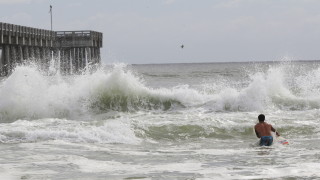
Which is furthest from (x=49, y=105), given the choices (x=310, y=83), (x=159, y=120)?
(x=310, y=83)

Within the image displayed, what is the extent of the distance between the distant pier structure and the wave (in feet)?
57.1

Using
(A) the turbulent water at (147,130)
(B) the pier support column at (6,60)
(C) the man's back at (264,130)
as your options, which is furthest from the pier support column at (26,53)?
(C) the man's back at (264,130)

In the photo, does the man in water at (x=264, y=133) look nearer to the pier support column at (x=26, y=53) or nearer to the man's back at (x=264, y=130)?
the man's back at (x=264, y=130)

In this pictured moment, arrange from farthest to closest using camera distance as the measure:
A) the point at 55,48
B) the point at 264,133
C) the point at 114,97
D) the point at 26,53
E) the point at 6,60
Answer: the point at 55,48 < the point at 26,53 < the point at 6,60 < the point at 114,97 < the point at 264,133

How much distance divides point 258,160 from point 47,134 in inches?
207

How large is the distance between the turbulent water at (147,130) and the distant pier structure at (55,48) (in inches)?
717

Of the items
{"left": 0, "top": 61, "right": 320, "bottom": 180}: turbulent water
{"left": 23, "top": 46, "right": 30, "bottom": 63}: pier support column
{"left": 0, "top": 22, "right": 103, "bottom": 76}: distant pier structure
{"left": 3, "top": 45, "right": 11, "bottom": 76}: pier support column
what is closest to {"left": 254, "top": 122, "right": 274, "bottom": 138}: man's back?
{"left": 0, "top": 61, "right": 320, "bottom": 180}: turbulent water

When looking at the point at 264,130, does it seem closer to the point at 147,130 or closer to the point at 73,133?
the point at 147,130

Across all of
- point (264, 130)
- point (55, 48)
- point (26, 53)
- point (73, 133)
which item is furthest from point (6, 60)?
point (264, 130)

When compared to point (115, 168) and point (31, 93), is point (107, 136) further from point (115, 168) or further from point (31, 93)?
point (31, 93)

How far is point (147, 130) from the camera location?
16.1 meters

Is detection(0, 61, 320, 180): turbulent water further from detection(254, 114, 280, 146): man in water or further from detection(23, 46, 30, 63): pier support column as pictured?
detection(23, 46, 30, 63): pier support column

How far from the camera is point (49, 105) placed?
20328 millimetres

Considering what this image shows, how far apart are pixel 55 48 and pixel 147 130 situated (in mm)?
32227
